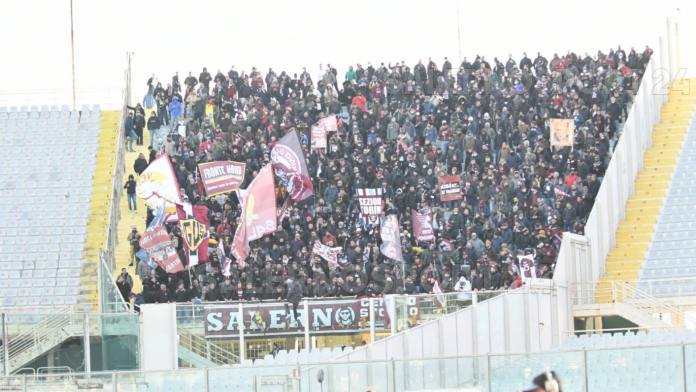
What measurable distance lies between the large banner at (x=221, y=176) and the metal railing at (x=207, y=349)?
6.48 metres

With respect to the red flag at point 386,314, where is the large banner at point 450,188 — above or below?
above

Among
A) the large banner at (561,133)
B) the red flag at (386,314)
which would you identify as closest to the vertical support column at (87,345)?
the red flag at (386,314)

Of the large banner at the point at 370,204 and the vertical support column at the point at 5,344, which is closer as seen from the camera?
the vertical support column at the point at 5,344

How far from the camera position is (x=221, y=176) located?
117 ft

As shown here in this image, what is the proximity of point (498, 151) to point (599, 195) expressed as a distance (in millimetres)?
4447

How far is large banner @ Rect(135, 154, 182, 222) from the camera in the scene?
34556mm

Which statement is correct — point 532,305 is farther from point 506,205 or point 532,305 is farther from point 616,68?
point 616,68

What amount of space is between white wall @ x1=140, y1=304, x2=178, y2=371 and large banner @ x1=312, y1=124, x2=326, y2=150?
9.95 m

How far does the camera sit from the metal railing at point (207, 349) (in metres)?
29.6

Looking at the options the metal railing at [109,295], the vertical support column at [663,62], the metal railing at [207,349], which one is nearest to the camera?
the metal railing at [207,349]

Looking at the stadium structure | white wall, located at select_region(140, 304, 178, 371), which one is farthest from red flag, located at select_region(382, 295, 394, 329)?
white wall, located at select_region(140, 304, 178, 371)

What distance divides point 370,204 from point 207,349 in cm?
774

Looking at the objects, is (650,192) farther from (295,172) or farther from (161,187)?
(161,187)

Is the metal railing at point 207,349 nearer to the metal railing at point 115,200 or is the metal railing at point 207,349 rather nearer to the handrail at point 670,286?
the metal railing at point 115,200
